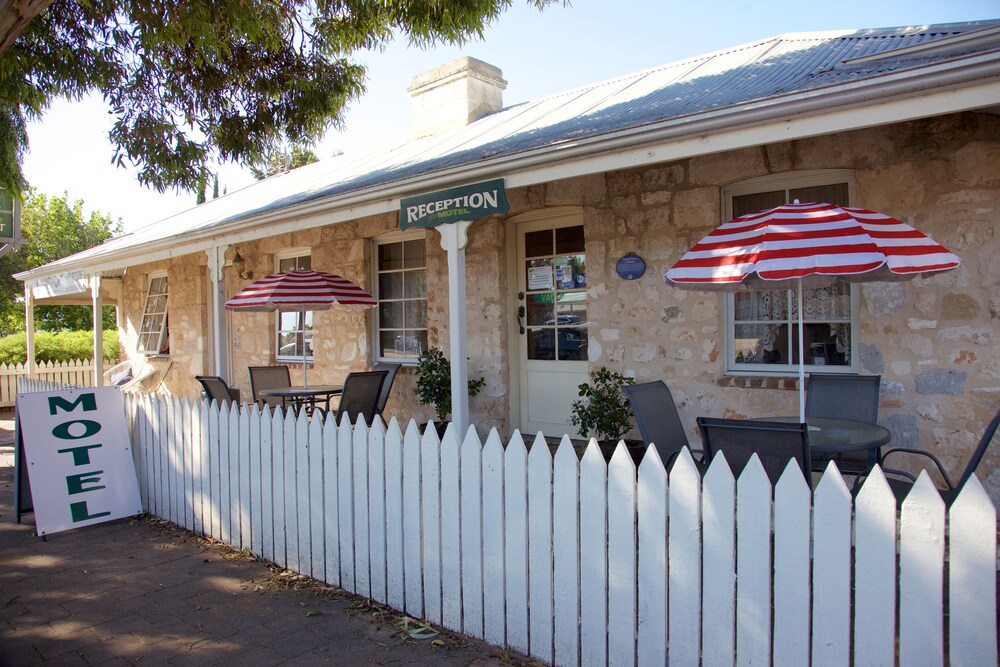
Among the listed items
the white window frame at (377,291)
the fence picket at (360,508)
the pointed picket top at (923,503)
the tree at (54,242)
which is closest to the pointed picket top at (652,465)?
the pointed picket top at (923,503)

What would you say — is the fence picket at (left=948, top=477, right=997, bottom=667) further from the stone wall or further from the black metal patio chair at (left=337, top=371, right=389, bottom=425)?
the black metal patio chair at (left=337, top=371, right=389, bottom=425)

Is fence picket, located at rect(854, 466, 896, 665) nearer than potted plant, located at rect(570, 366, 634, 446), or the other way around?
fence picket, located at rect(854, 466, 896, 665)

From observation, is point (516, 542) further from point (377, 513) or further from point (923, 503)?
point (923, 503)

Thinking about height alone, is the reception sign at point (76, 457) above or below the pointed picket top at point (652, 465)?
below

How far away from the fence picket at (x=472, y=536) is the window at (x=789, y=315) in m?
2.71

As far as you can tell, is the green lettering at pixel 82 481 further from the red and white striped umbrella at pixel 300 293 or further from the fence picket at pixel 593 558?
the fence picket at pixel 593 558

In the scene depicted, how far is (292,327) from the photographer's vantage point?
9.82 m

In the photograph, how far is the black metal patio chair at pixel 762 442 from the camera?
299 cm

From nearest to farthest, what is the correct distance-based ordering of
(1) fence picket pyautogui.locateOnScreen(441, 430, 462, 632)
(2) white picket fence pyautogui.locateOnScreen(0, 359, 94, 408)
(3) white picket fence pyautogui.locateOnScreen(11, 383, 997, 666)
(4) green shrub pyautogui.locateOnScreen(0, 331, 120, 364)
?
(3) white picket fence pyautogui.locateOnScreen(11, 383, 997, 666) → (1) fence picket pyautogui.locateOnScreen(441, 430, 462, 632) → (2) white picket fence pyautogui.locateOnScreen(0, 359, 94, 408) → (4) green shrub pyautogui.locateOnScreen(0, 331, 120, 364)

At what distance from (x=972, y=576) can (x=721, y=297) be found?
12.1ft

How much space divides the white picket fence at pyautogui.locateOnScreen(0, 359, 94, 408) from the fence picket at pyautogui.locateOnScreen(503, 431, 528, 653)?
43.1 ft

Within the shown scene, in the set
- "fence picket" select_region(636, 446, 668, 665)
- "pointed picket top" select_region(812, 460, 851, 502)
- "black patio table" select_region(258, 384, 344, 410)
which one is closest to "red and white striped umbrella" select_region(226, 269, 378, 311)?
"black patio table" select_region(258, 384, 344, 410)

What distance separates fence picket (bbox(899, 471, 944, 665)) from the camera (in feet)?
7.01

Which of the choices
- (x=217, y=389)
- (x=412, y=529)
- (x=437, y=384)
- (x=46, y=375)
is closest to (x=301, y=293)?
(x=217, y=389)
